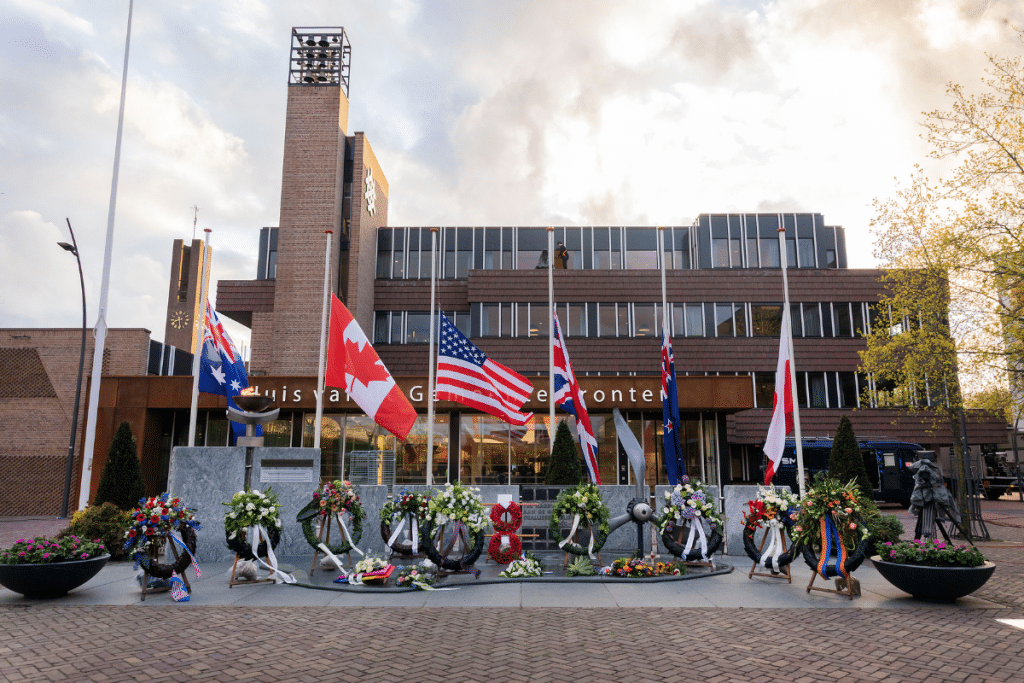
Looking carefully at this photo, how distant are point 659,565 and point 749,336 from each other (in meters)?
26.2

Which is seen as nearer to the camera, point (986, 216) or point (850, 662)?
point (850, 662)

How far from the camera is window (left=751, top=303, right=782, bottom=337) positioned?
37156 millimetres

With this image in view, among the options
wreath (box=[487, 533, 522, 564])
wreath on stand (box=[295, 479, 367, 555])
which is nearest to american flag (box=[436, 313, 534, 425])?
wreath on stand (box=[295, 479, 367, 555])

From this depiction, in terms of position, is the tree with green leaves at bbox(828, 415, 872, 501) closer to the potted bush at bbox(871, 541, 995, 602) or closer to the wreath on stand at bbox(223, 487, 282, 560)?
the potted bush at bbox(871, 541, 995, 602)

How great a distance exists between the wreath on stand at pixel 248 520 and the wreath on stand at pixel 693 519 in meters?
7.68

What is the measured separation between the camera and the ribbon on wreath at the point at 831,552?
37.6 ft

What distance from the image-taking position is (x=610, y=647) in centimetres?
829

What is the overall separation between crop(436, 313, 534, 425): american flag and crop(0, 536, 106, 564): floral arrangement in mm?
7482

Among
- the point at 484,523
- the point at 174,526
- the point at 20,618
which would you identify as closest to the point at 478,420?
the point at 484,523

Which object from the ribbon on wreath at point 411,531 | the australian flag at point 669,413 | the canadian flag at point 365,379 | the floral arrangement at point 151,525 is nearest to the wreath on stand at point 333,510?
the ribbon on wreath at point 411,531

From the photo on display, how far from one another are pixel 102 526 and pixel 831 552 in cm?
1492

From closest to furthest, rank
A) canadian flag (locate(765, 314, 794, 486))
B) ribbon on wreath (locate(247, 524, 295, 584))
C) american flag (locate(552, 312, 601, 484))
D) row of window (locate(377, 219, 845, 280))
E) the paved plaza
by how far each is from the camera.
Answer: the paved plaza, ribbon on wreath (locate(247, 524, 295, 584)), canadian flag (locate(765, 314, 794, 486)), american flag (locate(552, 312, 601, 484)), row of window (locate(377, 219, 845, 280))

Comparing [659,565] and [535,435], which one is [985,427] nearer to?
[535,435]

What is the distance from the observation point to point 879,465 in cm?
3200
